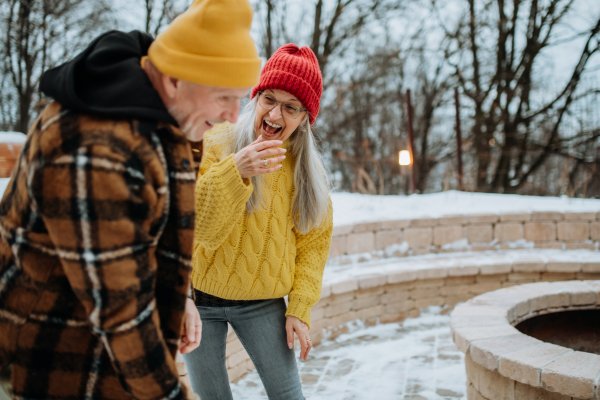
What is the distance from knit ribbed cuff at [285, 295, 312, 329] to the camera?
175 cm

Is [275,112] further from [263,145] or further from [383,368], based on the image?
[383,368]

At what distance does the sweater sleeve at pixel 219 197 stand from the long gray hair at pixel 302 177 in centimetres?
20

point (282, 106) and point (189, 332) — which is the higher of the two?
point (282, 106)

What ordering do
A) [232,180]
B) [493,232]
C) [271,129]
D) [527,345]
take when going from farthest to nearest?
[493,232]
[527,345]
[271,129]
[232,180]

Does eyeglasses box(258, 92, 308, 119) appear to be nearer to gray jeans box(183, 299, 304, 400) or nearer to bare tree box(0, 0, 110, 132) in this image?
gray jeans box(183, 299, 304, 400)

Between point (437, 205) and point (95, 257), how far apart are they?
19.2ft

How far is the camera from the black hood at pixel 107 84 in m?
0.88

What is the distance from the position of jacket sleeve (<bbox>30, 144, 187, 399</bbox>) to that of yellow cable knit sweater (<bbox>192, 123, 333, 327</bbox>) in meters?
0.59

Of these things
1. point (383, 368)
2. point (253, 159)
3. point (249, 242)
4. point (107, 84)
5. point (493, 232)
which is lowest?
point (383, 368)

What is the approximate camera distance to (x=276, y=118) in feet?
5.94

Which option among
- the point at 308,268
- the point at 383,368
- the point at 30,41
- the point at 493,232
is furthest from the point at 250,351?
the point at 30,41

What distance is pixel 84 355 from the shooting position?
95cm

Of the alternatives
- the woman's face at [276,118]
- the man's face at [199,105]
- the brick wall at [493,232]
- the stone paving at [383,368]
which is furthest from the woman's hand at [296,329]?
the brick wall at [493,232]

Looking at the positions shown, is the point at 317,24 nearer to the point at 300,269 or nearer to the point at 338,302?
the point at 338,302
